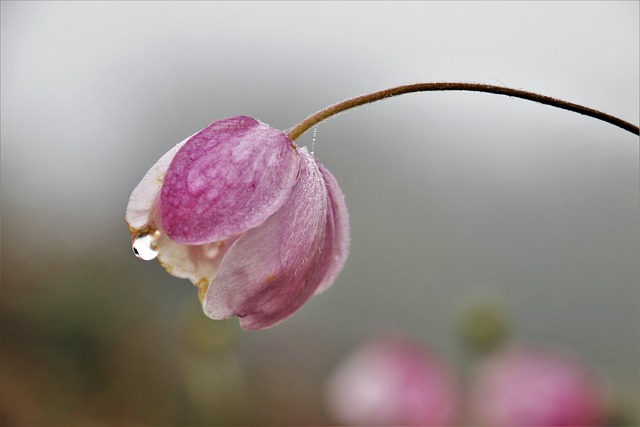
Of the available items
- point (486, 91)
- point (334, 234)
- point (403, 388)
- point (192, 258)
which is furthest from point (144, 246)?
point (403, 388)

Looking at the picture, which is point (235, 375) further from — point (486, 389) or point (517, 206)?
point (517, 206)

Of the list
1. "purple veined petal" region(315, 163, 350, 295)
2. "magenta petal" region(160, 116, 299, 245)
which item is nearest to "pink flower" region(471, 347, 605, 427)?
"purple veined petal" region(315, 163, 350, 295)

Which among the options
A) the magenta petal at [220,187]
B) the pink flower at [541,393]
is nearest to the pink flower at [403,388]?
the pink flower at [541,393]

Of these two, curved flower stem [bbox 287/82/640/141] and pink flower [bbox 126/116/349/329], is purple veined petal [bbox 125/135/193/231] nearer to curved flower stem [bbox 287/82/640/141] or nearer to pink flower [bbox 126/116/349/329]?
pink flower [bbox 126/116/349/329]

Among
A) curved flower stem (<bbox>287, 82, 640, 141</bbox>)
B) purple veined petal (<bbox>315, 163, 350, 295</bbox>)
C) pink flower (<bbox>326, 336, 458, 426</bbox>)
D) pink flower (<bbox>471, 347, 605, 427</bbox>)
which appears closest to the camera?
curved flower stem (<bbox>287, 82, 640, 141</bbox>)

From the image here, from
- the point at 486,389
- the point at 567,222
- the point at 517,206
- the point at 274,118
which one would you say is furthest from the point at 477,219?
the point at 486,389

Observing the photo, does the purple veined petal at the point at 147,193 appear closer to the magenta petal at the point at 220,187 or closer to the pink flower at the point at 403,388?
the magenta petal at the point at 220,187

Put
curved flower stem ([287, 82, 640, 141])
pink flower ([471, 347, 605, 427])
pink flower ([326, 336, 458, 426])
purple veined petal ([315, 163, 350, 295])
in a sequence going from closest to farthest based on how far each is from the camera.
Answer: curved flower stem ([287, 82, 640, 141]) < purple veined petal ([315, 163, 350, 295]) < pink flower ([471, 347, 605, 427]) < pink flower ([326, 336, 458, 426])
